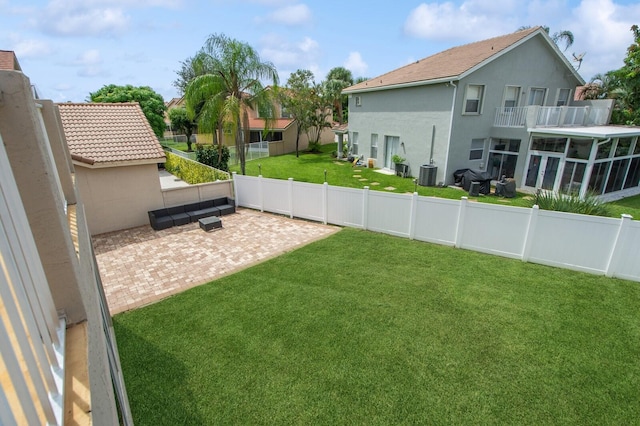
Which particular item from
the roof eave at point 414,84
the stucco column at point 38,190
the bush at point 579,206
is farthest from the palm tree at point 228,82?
the stucco column at point 38,190

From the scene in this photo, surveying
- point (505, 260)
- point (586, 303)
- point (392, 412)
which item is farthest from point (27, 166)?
point (505, 260)

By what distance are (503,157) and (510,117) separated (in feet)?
7.37

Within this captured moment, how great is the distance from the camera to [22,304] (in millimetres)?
1217

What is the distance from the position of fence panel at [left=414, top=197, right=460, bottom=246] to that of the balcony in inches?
432

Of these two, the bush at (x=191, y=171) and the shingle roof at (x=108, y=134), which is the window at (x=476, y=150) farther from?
the shingle roof at (x=108, y=134)

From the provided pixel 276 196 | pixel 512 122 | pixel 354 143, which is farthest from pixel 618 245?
pixel 354 143

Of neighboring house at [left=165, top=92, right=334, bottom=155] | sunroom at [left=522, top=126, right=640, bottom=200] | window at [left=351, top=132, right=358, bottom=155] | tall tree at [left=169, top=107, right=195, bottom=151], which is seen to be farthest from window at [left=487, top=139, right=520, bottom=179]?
tall tree at [left=169, top=107, right=195, bottom=151]

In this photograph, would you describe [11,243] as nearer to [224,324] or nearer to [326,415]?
[326,415]

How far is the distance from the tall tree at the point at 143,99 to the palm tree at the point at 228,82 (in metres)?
24.9

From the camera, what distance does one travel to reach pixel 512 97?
18.7m

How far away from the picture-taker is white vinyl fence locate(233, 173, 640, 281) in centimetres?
744

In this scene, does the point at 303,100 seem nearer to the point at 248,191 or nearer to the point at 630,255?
the point at 248,191

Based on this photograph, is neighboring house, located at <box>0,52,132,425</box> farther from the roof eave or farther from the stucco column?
the roof eave

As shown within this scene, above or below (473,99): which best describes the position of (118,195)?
below
